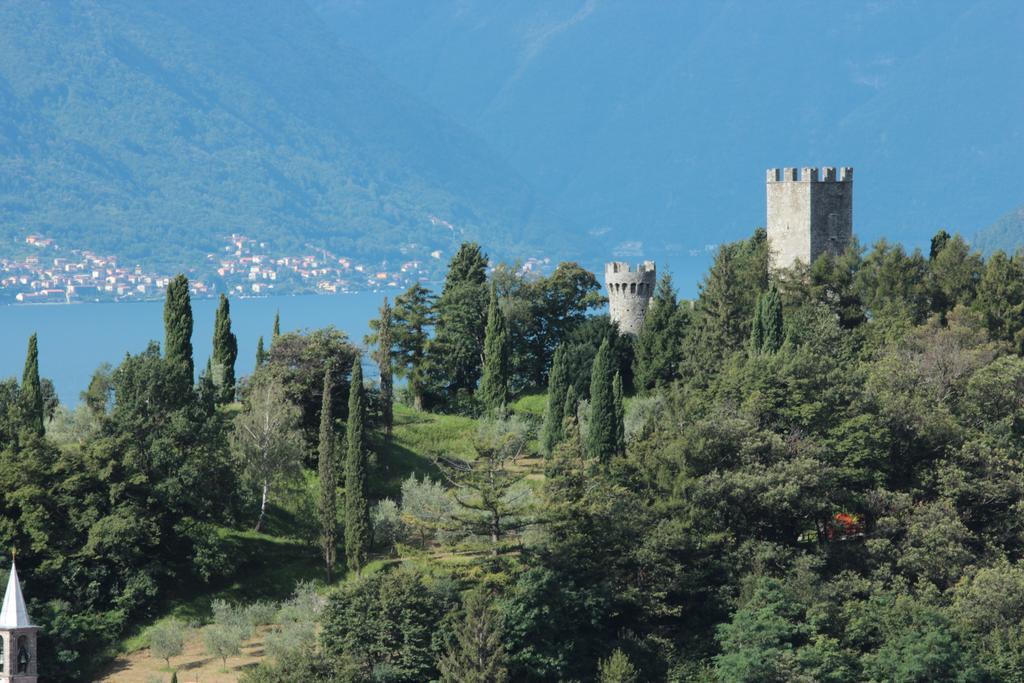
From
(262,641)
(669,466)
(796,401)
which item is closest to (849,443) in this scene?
(796,401)

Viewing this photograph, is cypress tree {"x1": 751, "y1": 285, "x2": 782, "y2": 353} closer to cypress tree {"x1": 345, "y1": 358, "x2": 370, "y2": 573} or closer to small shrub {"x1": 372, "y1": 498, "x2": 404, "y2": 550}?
small shrub {"x1": 372, "y1": 498, "x2": 404, "y2": 550}

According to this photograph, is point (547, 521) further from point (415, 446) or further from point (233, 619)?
point (415, 446)

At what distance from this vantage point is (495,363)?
203 ft

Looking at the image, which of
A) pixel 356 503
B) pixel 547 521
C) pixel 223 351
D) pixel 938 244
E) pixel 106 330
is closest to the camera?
pixel 547 521

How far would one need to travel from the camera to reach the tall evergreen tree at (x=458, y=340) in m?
64.9

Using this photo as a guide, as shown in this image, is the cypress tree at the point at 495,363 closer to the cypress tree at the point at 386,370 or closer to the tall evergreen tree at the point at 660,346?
the cypress tree at the point at 386,370

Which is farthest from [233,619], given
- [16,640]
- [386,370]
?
[386,370]

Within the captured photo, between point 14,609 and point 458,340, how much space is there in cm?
2648

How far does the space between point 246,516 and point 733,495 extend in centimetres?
1363

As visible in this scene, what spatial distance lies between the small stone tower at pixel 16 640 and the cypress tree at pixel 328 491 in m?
9.51

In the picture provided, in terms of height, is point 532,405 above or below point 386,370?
below

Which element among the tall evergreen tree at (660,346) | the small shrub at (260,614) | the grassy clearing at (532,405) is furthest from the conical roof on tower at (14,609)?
the tall evergreen tree at (660,346)

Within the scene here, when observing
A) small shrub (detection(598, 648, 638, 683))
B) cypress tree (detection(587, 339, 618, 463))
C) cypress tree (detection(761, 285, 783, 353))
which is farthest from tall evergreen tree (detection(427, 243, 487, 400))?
small shrub (detection(598, 648, 638, 683))

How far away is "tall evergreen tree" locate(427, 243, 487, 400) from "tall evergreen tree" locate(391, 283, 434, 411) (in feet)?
1.31
